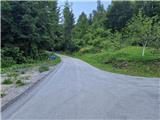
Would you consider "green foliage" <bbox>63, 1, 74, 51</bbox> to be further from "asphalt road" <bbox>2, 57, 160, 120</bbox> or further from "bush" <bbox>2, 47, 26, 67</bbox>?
"asphalt road" <bbox>2, 57, 160, 120</bbox>

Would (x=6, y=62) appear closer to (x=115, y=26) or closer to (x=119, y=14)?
(x=119, y=14)

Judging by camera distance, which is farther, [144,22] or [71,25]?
[71,25]

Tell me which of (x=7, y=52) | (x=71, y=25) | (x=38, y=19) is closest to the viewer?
(x=7, y=52)

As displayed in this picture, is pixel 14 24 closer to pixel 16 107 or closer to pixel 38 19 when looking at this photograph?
pixel 38 19

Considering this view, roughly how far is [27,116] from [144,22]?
31899 mm

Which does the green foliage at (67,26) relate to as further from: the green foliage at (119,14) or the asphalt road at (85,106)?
the asphalt road at (85,106)

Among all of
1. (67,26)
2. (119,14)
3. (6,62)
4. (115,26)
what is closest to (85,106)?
(6,62)

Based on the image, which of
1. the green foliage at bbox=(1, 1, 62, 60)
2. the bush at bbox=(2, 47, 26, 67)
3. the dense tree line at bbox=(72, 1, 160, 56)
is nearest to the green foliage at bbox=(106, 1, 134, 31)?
the dense tree line at bbox=(72, 1, 160, 56)

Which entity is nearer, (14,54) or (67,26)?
(14,54)

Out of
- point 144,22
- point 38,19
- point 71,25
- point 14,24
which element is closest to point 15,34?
point 14,24

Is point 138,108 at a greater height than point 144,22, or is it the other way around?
point 144,22

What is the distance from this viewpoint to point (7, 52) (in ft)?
119

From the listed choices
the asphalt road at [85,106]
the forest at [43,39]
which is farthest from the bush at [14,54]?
the asphalt road at [85,106]

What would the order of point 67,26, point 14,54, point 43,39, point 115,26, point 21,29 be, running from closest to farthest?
point 14,54, point 21,29, point 43,39, point 115,26, point 67,26
